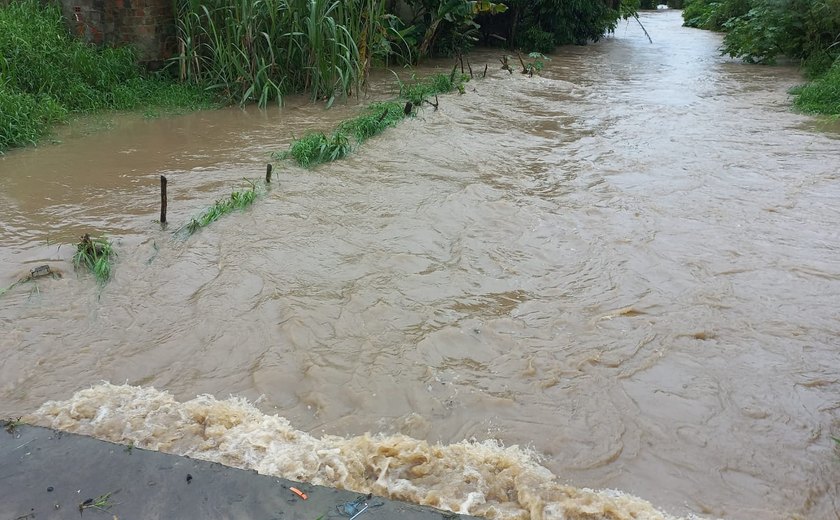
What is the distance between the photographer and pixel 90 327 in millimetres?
3615

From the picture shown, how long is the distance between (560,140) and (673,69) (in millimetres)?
6535

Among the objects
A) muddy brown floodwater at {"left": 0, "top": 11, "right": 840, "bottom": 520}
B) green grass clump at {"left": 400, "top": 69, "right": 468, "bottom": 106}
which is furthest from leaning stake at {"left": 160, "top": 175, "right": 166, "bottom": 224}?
green grass clump at {"left": 400, "top": 69, "right": 468, "bottom": 106}

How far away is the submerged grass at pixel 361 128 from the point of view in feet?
20.4

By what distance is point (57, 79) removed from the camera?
740cm

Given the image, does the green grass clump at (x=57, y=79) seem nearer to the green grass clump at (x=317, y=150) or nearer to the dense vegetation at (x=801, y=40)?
the green grass clump at (x=317, y=150)

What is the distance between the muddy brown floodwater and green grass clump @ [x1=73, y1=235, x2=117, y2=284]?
0.26ft

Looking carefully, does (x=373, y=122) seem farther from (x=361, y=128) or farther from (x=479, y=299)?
(x=479, y=299)

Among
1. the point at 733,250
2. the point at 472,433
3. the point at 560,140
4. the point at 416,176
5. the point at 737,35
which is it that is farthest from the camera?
the point at 737,35

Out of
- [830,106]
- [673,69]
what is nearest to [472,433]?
[830,106]

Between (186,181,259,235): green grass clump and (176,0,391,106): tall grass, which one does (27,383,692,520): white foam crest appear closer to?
(186,181,259,235): green grass clump

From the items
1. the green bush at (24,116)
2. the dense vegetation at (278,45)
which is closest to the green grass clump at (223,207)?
the green bush at (24,116)

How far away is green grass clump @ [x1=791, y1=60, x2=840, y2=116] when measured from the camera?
862 centimetres

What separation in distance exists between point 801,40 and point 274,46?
9.93 m

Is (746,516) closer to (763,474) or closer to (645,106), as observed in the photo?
(763,474)
